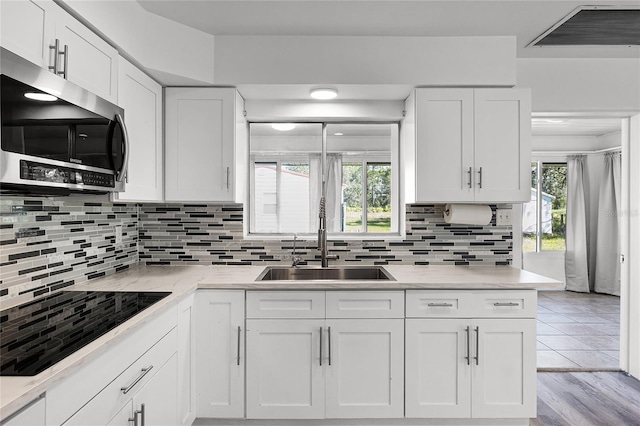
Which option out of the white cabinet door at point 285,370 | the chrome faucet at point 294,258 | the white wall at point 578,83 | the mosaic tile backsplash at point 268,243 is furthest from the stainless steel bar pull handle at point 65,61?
the white wall at point 578,83

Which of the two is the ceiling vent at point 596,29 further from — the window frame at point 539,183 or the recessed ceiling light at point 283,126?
the window frame at point 539,183

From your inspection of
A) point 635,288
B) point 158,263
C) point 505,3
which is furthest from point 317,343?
point 635,288

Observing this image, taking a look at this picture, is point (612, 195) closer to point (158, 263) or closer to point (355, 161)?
point (355, 161)

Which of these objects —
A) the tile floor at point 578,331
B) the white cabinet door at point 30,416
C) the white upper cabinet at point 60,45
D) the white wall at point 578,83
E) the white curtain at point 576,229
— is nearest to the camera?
the white cabinet door at point 30,416

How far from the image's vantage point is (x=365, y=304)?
2139 millimetres

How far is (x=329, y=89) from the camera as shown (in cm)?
247

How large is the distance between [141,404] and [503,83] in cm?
251

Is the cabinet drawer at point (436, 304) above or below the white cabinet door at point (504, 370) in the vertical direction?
above

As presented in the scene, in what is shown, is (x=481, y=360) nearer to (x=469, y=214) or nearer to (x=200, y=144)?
(x=469, y=214)

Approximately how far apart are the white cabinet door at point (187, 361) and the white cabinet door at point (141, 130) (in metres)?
0.64

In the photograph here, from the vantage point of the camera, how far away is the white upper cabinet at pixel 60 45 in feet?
4.11

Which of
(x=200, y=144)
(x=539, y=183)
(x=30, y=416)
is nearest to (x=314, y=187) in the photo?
(x=200, y=144)

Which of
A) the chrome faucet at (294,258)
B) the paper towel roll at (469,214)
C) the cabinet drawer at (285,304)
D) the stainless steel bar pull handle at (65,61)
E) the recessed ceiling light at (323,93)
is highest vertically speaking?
the recessed ceiling light at (323,93)

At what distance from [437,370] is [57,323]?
1.81m
